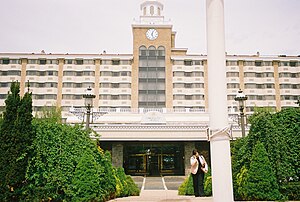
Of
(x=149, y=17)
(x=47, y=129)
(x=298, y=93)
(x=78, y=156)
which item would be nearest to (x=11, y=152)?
(x=47, y=129)

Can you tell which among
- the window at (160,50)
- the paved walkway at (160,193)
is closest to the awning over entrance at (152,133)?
the paved walkway at (160,193)

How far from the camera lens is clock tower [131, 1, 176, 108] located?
6172 centimetres

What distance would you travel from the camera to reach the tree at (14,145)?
9516 mm

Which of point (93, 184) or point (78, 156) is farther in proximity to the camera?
point (78, 156)

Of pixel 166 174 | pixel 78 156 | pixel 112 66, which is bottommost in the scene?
pixel 166 174

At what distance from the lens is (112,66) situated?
205 feet

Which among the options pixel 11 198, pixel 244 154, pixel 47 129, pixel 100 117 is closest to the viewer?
pixel 11 198

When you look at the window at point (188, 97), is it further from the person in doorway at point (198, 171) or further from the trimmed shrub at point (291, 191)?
the person in doorway at point (198, 171)

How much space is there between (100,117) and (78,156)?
33034mm

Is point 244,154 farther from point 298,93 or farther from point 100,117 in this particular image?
point 298,93

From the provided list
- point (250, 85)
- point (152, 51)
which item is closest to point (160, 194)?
point (152, 51)

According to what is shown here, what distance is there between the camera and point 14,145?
9.84 m

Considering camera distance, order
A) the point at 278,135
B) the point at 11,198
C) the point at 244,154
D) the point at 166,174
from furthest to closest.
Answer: the point at 166,174
the point at 244,154
the point at 278,135
the point at 11,198

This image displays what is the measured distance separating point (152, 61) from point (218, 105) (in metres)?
56.7
